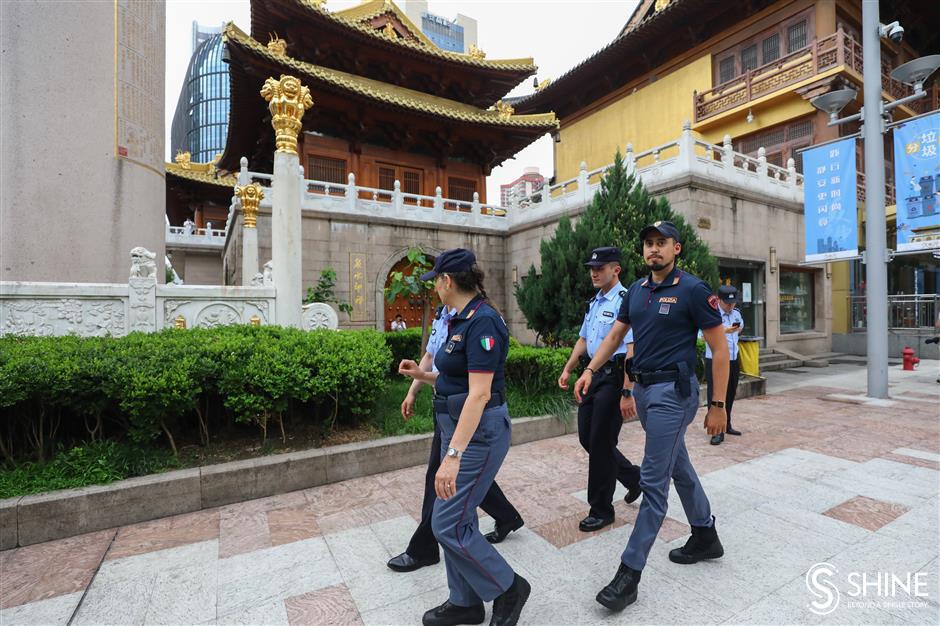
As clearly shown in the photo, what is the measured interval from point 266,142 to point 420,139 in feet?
18.7

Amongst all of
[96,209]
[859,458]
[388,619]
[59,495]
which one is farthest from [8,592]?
[859,458]

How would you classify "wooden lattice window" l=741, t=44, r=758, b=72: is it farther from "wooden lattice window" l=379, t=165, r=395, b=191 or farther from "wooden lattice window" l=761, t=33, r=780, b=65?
"wooden lattice window" l=379, t=165, r=395, b=191

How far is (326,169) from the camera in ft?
52.5

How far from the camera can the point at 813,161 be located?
841 cm

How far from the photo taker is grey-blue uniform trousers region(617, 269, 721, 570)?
2.40 metres

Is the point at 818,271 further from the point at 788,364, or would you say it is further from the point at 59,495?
the point at 59,495

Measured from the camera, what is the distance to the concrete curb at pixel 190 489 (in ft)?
10.3

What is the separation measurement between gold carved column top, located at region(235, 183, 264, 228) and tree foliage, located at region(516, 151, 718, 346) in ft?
26.1

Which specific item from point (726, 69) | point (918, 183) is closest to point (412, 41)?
point (726, 69)

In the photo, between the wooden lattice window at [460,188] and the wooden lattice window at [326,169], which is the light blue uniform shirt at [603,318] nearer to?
the wooden lattice window at [326,169]

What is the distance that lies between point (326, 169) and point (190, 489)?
14.3 metres

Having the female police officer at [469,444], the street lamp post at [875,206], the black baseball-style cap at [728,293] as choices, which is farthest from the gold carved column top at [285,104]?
the street lamp post at [875,206]

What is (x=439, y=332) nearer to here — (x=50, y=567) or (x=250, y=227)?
(x=50, y=567)

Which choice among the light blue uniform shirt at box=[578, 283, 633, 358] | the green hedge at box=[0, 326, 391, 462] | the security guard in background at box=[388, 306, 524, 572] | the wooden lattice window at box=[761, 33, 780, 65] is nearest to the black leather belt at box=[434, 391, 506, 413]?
the security guard in background at box=[388, 306, 524, 572]
